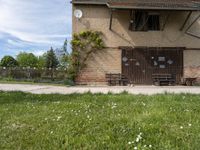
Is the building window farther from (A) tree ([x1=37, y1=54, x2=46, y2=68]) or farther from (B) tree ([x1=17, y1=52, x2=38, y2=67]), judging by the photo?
(B) tree ([x1=17, y1=52, x2=38, y2=67])

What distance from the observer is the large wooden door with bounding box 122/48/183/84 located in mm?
27609

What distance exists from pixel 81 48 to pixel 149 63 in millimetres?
4855

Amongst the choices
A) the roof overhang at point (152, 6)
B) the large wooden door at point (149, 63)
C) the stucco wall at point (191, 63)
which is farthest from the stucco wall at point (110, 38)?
the roof overhang at point (152, 6)

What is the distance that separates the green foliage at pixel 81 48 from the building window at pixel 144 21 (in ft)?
8.42

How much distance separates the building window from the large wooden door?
1535mm

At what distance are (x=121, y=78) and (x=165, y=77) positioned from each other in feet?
10.1

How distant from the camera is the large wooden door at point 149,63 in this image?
27609mm

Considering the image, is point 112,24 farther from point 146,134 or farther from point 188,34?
point 146,134

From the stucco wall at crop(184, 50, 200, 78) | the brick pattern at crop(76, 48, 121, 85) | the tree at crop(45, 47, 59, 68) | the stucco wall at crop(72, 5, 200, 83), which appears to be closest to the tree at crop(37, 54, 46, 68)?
the tree at crop(45, 47, 59, 68)

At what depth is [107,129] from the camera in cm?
659

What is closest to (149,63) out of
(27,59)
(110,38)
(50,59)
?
(110,38)

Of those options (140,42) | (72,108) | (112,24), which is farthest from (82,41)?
(72,108)

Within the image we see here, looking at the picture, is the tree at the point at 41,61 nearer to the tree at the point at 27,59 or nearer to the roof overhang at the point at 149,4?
the tree at the point at 27,59

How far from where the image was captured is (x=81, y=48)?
2752cm
